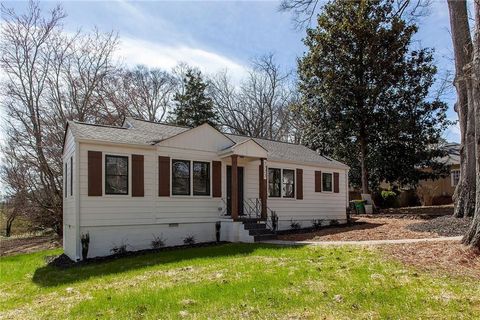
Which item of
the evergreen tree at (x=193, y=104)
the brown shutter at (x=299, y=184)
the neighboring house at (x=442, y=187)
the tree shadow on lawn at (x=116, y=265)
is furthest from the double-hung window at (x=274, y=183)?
the neighboring house at (x=442, y=187)

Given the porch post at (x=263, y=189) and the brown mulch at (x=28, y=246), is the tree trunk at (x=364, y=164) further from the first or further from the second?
the brown mulch at (x=28, y=246)

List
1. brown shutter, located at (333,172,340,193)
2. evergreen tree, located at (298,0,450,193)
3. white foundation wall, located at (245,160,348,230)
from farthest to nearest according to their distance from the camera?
evergreen tree, located at (298,0,450,193) → brown shutter, located at (333,172,340,193) → white foundation wall, located at (245,160,348,230)

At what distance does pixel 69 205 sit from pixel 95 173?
2467 millimetres

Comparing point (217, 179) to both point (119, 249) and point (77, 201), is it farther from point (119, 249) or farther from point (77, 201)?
point (77, 201)

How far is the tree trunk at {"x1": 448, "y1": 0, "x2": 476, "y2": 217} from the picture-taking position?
41.7ft

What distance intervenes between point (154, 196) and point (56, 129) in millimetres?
12800

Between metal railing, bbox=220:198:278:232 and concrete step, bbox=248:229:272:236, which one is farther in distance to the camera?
metal railing, bbox=220:198:278:232

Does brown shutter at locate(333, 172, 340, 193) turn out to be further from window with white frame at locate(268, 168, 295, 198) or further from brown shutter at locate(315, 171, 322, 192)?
window with white frame at locate(268, 168, 295, 198)

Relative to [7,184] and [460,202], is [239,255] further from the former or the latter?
[7,184]

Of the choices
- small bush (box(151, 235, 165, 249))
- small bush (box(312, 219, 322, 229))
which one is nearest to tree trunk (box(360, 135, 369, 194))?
small bush (box(312, 219, 322, 229))

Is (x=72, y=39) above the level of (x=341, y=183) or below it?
above

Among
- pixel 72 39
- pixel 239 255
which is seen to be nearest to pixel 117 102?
pixel 72 39

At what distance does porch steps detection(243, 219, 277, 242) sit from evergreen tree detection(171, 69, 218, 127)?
1880 cm

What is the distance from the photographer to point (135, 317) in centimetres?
511
